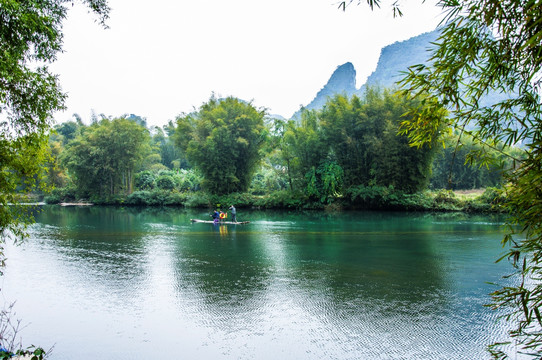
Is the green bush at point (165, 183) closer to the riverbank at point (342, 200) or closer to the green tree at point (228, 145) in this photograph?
the riverbank at point (342, 200)

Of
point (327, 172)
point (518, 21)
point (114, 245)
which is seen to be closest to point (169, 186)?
point (327, 172)

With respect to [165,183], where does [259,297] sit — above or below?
below

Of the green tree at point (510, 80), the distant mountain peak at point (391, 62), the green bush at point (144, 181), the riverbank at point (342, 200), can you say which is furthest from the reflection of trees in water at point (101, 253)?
the distant mountain peak at point (391, 62)

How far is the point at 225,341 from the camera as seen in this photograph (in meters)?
5.73

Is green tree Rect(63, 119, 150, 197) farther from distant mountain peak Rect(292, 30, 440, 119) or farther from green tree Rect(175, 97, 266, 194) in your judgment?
distant mountain peak Rect(292, 30, 440, 119)

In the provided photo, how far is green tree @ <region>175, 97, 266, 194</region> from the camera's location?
32.7 m

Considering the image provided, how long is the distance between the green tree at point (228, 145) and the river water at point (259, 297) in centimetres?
1849

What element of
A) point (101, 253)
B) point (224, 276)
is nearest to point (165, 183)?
point (101, 253)

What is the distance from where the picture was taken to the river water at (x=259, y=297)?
18.4 feet

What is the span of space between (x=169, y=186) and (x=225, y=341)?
3588cm

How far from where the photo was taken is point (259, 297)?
7.67 meters

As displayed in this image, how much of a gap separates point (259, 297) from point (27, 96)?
532 cm

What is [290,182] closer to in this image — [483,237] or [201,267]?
[483,237]

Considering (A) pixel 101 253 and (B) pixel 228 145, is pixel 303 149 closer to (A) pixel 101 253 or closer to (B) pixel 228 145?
(B) pixel 228 145
